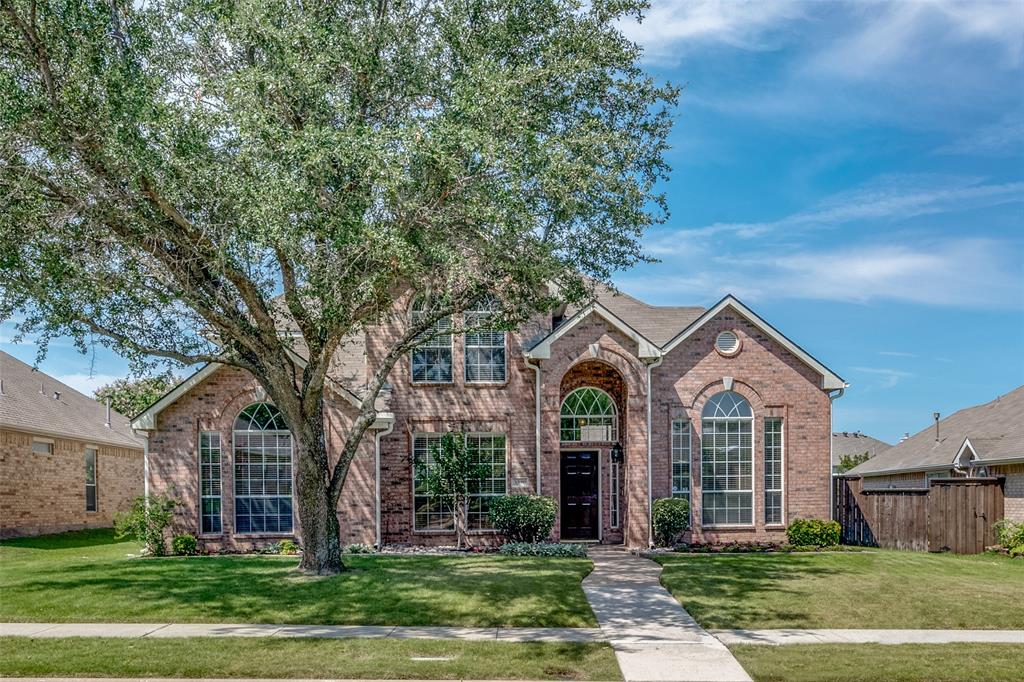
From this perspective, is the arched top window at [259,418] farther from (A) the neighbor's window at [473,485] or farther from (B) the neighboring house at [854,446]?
(B) the neighboring house at [854,446]

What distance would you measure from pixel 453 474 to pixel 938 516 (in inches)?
465

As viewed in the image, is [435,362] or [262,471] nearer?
[262,471]

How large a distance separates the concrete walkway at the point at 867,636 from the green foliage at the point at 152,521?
1288cm

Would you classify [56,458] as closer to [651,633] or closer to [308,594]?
[308,594]

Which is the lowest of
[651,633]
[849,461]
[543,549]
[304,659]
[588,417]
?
[849,461]

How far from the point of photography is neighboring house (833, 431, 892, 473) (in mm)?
53469

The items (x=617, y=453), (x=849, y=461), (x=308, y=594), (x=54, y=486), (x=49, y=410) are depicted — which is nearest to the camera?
(x=308, y=594)

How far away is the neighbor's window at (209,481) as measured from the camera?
19828 millimetres

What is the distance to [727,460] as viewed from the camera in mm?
21172

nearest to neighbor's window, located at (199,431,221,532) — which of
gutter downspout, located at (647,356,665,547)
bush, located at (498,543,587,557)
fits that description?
bush, located at (498,543,587,557)

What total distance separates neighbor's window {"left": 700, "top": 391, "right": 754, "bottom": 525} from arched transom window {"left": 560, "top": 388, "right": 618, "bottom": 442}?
2.29 meters

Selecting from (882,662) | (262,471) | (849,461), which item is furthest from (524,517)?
(849,461)

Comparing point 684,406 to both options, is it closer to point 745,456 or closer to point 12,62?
point 745,456

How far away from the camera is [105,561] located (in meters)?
17.4
